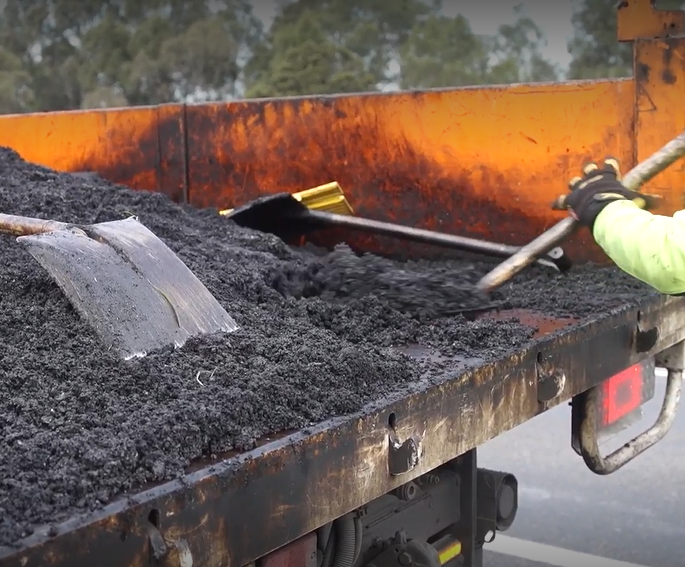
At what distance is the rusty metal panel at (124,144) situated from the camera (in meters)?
3.44

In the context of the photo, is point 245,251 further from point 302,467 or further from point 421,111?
point 302,467

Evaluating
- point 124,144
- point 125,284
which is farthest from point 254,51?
point 125,284

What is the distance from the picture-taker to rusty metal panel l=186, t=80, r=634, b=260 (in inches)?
108

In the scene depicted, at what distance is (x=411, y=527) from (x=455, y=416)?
535mm

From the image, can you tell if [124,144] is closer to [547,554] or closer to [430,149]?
[430,149]

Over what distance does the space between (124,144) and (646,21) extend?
193 centimetres

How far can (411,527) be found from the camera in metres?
2.09

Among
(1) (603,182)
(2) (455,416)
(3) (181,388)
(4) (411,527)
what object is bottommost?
(4) (411,527)

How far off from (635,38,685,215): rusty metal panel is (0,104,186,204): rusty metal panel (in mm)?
1653

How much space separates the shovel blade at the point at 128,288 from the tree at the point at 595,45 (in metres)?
18.8

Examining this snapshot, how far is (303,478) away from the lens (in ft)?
4.39

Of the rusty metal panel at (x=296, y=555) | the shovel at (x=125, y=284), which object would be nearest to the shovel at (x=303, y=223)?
the shovel at (x=125, y=284)

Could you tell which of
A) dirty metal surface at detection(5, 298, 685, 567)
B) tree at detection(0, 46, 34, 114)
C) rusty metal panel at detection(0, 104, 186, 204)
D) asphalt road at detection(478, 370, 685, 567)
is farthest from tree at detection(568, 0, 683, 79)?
dirty metal surface at detection(5, 298, 685, 567)

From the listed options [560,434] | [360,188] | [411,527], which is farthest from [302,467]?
[560,434]
